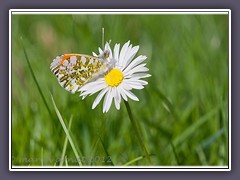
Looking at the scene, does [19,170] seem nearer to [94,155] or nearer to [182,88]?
[94,155]

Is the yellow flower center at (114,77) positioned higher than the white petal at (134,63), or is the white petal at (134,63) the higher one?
the white petal at (134,63)

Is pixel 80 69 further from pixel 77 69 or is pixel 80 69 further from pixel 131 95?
pixel 131 95

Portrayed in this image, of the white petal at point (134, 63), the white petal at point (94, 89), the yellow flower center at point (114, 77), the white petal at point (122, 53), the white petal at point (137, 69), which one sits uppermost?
the white petal at point (122, 53)

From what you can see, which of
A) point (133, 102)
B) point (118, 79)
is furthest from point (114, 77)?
point (133, 102)
